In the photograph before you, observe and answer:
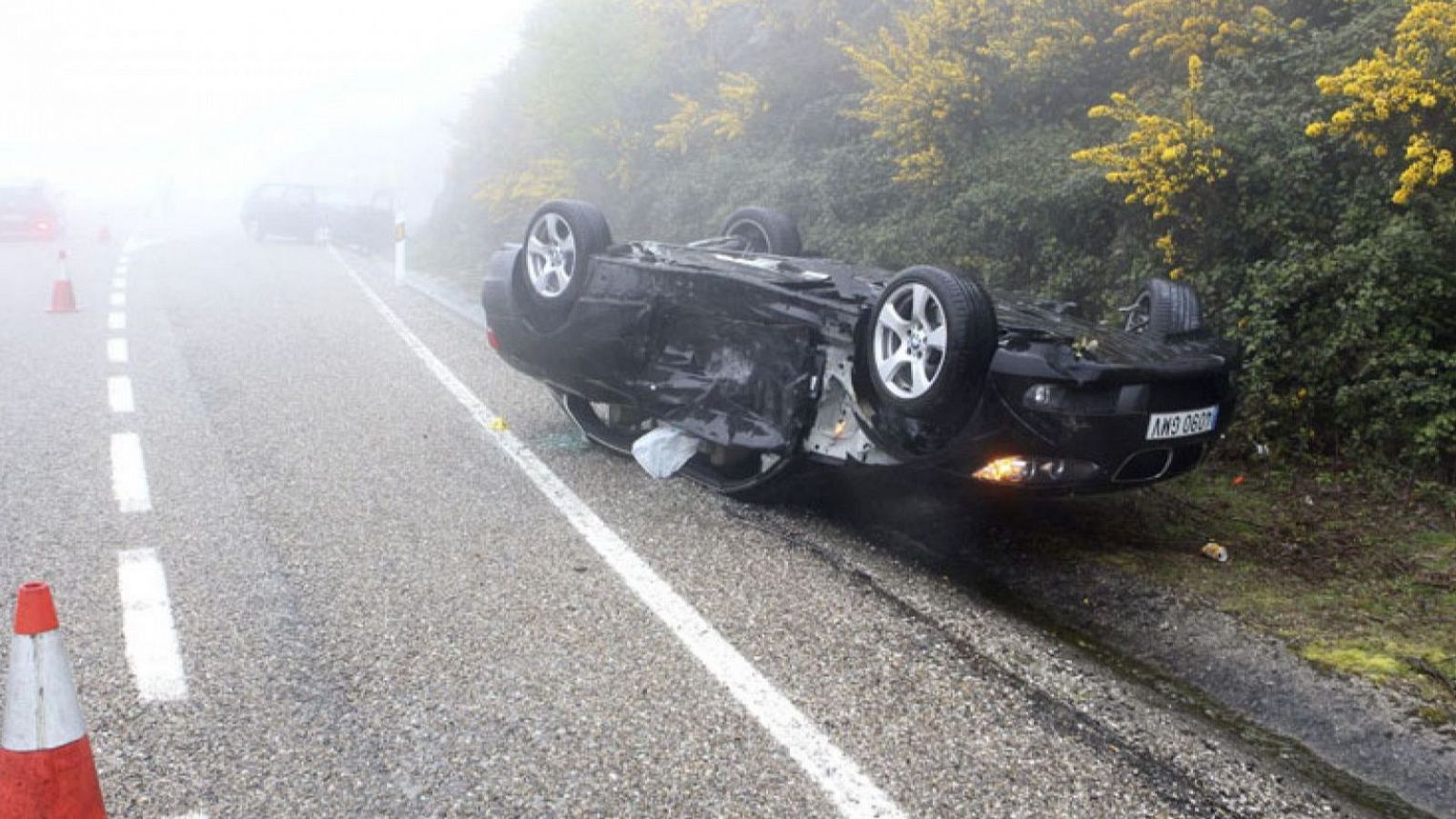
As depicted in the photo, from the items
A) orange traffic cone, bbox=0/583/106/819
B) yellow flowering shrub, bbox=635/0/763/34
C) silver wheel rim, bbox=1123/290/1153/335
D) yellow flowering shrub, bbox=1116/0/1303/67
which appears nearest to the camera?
orange traffic cone, bbox=0/583/106/819

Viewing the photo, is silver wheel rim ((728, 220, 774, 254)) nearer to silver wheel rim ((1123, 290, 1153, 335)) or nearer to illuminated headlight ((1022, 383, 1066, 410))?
silver wheel rim ((1123, 290, 1153, 335))

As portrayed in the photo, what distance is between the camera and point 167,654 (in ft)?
13.0

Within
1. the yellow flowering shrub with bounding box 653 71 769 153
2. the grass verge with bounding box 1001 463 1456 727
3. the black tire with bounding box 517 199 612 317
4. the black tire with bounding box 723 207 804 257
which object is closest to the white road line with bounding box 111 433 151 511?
the black tire with bounding box 517 199 612 317

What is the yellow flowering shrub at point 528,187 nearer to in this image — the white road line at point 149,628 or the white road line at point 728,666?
the white road line at point 728,666

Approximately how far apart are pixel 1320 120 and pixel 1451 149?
0.93 meters

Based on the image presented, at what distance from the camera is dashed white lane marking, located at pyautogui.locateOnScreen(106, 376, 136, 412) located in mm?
7934

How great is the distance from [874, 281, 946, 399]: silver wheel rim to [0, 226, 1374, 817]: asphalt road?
0.84 metres

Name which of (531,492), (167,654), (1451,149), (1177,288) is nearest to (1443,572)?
(1177,288)

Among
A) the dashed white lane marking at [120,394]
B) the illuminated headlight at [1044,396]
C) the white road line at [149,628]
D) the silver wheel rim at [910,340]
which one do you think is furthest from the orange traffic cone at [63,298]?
the illuminated headlight at [1044,396]

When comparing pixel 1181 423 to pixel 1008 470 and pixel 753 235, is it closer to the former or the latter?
pixel 1008 470

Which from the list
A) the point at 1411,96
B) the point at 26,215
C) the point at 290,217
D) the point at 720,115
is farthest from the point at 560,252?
the point at 26,215

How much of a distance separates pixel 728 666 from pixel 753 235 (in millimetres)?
4157

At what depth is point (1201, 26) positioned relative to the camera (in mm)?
8984

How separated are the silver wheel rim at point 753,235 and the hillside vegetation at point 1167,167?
2298 millimetres
